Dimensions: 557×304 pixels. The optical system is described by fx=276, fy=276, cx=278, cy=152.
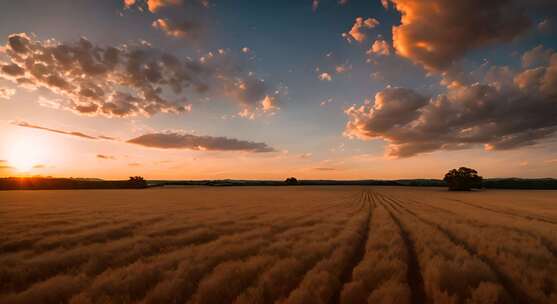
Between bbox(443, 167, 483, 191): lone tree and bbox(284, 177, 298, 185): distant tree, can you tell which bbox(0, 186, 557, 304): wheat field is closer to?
bbox(443, 167, 483, 191): lone tree

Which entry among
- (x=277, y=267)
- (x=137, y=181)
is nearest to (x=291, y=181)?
(x=137, y=181)

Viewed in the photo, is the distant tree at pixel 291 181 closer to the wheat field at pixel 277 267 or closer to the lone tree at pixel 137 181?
the lone tree at pixel 137 181

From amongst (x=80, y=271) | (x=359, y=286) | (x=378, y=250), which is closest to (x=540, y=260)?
(x=378, y=250)

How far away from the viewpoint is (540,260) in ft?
28.7

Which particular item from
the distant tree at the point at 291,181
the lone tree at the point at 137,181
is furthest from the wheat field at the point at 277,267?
the distant tree at the point at 291,181

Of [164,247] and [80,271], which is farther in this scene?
[164,247]

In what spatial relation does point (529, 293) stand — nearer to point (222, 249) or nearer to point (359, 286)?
point (359, 286)

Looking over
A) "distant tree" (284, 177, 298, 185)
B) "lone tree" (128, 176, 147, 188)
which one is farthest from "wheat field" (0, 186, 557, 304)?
"distant tree" (284, 177, 298, 185)

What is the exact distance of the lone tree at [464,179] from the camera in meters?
90.7

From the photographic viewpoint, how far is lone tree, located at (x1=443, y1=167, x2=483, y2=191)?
3570 inches

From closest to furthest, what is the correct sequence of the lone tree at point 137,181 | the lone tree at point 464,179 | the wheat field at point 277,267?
the wheat field at point 277,267, the lone tree at point 464,179, the lone tree at point 137,181

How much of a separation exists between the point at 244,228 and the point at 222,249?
4.96 m

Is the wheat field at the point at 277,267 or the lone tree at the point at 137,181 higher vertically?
the lone tree at the point at 137,181

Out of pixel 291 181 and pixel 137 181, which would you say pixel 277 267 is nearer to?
pixel 137 181
